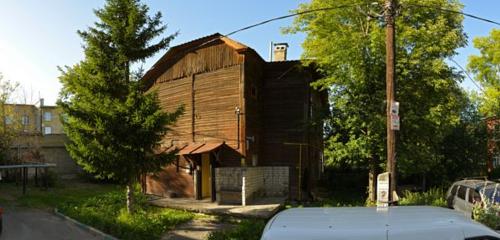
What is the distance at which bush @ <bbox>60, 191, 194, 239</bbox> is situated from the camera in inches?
576

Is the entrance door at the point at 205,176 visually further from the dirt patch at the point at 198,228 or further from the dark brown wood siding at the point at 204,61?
the dirt patch at the point at 198,228

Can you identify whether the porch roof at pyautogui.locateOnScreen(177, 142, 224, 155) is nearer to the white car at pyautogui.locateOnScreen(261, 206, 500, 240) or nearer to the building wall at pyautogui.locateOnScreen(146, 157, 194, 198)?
the building wall at pyautogui.locateOnScreen(146, 157, 194, 198)

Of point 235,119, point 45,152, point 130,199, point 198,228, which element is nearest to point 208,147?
point 235,119

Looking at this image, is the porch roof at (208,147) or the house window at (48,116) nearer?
the porch roof at (208,147)

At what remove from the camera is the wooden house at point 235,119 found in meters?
22.1

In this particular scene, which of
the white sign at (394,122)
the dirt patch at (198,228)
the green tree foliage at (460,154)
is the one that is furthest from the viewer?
the green tree foliage at (460,154)

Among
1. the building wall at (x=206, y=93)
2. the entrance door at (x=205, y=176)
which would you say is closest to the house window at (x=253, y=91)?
the building wall at (x=206, y=93)

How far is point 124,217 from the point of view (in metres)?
16.1

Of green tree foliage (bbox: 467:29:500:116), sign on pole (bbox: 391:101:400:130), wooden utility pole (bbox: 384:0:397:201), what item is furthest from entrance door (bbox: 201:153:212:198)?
green tree foliage (bbox: 467:29:500:116)

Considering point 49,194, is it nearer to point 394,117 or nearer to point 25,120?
point 25,120

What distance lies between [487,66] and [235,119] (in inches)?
1094

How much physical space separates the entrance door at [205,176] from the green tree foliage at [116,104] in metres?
6.28

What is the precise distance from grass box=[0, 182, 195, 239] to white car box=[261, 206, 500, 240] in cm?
977

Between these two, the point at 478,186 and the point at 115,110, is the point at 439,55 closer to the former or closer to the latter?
the point at 478,186
